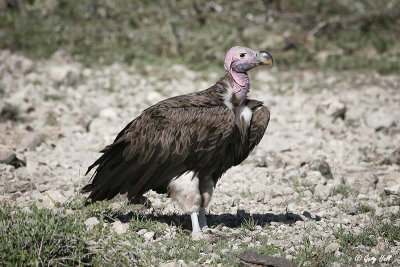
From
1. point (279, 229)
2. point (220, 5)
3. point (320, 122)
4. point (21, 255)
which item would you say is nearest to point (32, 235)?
point (21, 255)

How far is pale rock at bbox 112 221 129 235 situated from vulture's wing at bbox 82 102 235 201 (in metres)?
0.28

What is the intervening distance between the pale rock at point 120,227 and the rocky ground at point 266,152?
0.02 metres

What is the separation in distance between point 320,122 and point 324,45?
154 inches

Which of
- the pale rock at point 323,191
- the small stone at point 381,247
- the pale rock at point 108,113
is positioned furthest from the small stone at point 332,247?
the pale rock at point 108,113

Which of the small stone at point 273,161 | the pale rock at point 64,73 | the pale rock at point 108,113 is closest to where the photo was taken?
the small stone at point 273,161

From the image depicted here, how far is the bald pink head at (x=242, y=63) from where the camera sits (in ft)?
17.8

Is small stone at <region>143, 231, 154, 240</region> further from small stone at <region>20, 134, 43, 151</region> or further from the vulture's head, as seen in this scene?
small stone at <region>20, 134, 43, 151</region>

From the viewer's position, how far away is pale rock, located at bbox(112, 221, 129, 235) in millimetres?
5137

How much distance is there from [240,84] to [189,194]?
1.21m

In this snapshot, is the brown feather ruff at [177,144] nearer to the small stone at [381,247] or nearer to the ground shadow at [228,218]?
the ground shadow at [228,218]

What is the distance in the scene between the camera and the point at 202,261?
186 inches

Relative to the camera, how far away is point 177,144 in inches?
205

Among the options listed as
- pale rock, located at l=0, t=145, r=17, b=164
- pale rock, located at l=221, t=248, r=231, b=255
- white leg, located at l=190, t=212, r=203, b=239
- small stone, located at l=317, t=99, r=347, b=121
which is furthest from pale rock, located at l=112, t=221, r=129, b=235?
small stone, located at l=317, t=99, r=347, b=121

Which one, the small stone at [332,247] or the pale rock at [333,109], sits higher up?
the pale rock at [333,109]
